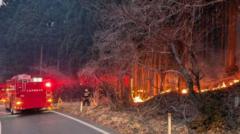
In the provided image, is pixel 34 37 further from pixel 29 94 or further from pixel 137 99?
pixel 137 99

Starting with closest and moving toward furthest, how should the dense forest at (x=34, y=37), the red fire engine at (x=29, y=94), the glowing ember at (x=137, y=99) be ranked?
the glowing ember at (x=137, y=99), the red fire engine at (x=29, y=94), the dense forest at (x=34, y=37)

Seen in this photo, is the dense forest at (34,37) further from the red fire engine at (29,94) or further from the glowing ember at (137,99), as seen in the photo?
the glowing ember at (137,99)

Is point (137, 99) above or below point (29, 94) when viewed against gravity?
below

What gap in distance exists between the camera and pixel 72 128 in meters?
15.7

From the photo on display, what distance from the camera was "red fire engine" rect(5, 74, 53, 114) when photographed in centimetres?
2444

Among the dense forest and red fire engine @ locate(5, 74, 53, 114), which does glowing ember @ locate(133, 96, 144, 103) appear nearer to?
red fire engine @ locate(5, 74, 53, 114)

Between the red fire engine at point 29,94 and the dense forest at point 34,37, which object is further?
the dense forest at point 34,37

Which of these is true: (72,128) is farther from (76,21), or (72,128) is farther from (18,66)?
(18,66)

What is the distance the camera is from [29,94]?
2486cm

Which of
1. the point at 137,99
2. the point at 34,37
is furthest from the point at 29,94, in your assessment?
the point at 34,37

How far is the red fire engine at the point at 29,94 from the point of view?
24.4m

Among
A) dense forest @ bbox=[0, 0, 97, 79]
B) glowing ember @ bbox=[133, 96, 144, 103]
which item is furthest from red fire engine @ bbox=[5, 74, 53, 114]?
dense forest @ bbox=[0, 0, 97, 79]

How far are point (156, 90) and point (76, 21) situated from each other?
16.8 m

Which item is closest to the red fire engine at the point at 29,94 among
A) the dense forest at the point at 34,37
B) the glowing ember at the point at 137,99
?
the glowing ember at the point at 137,99
